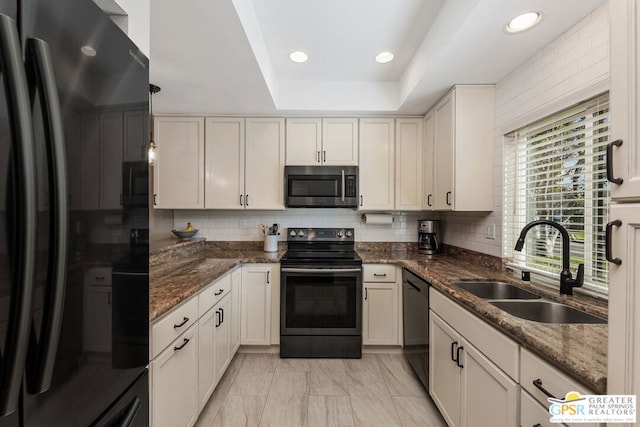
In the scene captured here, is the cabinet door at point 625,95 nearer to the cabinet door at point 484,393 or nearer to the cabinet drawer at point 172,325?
the cabinet door at point 484,393

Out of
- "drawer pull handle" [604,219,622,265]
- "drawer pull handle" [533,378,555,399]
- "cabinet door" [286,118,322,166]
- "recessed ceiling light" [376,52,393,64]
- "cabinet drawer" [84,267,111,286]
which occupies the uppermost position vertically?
"recessed ceiling light" [376,52,393,64]

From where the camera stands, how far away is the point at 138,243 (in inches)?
33.9

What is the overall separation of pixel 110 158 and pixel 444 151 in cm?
243

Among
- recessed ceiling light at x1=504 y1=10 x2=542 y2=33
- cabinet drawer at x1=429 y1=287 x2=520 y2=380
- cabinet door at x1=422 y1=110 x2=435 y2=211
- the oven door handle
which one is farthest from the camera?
cabinet door at x1=422 y1=110 x2=435 y2=211

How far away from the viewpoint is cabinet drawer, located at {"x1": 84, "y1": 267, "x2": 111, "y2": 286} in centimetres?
66

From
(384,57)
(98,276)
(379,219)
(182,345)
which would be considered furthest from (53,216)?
(379,219)

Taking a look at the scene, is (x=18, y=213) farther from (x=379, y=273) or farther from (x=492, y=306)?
(x=379, y=273)

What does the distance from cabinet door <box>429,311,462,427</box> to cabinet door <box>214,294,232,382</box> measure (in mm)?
1499

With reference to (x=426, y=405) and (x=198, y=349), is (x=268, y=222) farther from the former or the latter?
(x=426, y=405)

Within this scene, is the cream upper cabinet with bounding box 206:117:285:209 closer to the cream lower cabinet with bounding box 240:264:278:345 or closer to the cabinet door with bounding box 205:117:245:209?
the cabinet door with bounding box 205:117:245:209

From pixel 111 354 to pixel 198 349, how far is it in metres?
1.13

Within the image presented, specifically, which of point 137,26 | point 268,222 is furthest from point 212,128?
point 137,26

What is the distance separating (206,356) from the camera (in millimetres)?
1883

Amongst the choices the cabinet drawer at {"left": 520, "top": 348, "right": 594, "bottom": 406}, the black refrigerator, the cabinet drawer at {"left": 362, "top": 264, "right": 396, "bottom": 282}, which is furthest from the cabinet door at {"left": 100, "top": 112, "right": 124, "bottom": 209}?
the cabinet drawer at {"left": 362, "top": 264, "right": 396, "bottom": 282}
